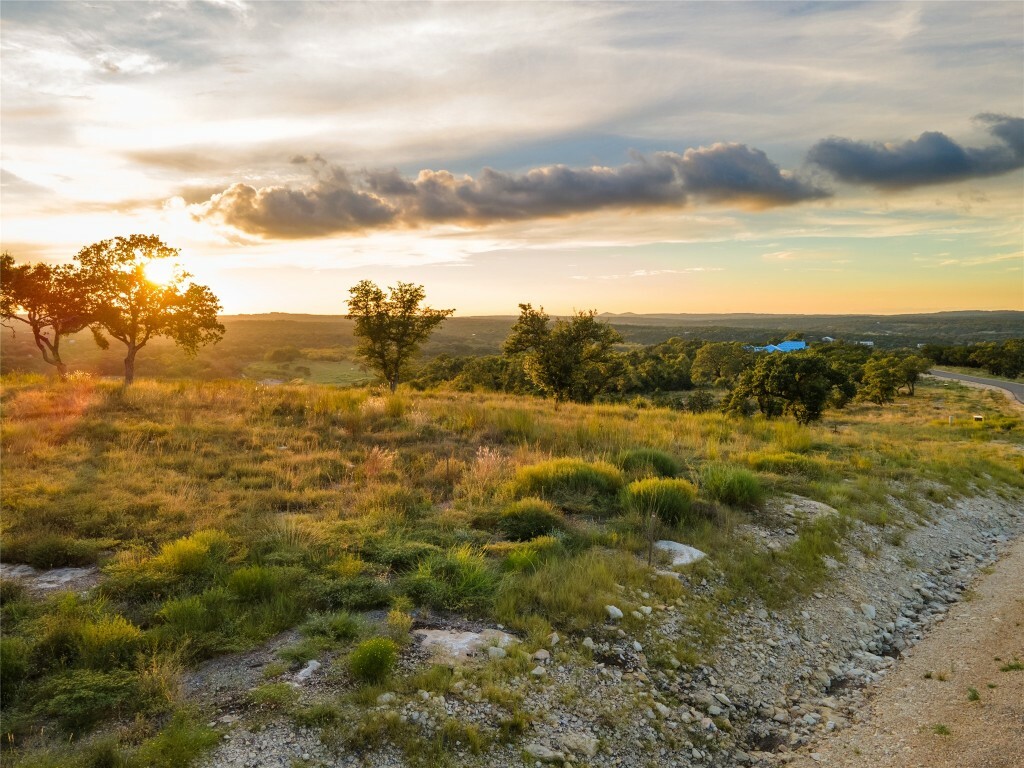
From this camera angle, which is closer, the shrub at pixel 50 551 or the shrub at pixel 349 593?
the shrub at pixel 349 593

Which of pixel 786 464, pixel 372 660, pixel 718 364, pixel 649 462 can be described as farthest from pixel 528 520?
pixel 718 364

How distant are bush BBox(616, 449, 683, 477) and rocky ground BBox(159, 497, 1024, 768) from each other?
150 inches

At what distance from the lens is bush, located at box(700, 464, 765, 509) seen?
10.2m

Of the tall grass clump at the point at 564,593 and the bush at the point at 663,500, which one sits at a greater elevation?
the bush at the point at 663,500

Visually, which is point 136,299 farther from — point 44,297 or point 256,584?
point 256,584

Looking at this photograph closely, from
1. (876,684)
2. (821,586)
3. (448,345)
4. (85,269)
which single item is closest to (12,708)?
(876,684)

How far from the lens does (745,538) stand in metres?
8.89

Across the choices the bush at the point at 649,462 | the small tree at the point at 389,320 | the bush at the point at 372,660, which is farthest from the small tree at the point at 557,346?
the bush at the point at 372,660

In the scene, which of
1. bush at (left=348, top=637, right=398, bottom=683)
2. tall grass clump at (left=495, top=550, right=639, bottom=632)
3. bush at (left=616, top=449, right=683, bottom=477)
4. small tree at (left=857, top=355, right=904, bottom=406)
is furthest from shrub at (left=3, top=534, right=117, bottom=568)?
small tree at (left=857, top=355, right=904, bottom=406)

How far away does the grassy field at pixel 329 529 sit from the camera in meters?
4.66

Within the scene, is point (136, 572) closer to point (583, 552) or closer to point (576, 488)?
point (583, 552)

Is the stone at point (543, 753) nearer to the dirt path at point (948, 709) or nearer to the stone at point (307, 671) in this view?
the stone at point (307, 671)

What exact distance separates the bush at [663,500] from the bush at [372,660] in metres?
5.24

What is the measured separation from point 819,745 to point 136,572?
729 centimetres
